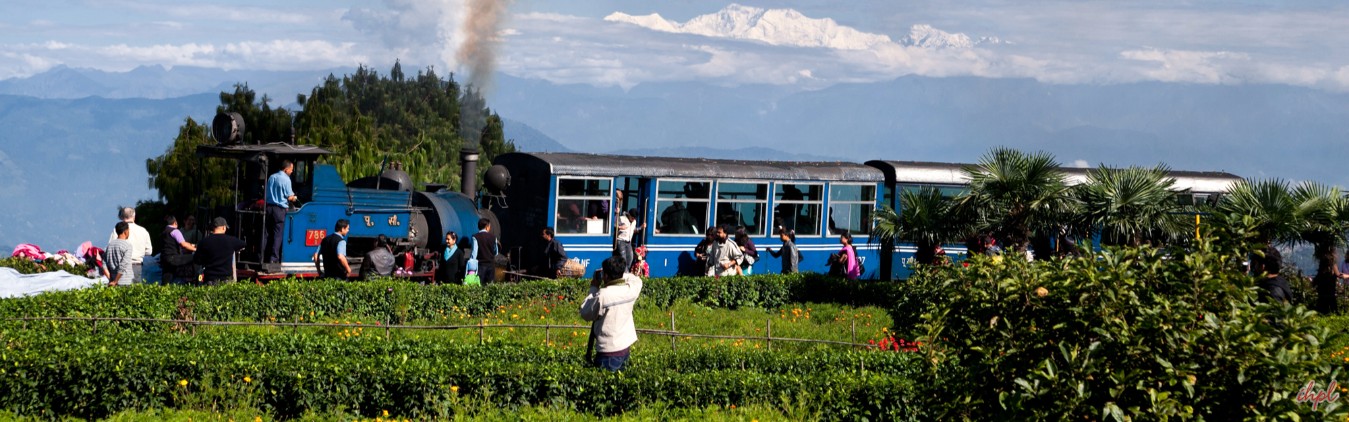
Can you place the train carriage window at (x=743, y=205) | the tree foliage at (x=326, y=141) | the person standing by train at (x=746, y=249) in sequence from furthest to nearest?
the tree foliage at (x=326, y=141) < the train carriage window at (x=743, y=205) < the person standing by train at (x=746, y=249)

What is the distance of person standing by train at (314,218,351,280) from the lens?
1891 centimetres

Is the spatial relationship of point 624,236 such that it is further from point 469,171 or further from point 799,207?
point 799,207

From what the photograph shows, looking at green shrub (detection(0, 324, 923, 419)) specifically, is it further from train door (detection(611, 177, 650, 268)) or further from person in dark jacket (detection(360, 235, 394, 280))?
train door (detection(611, 177, 650, 268))

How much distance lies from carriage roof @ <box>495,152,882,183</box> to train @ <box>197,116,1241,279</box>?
0.02 m

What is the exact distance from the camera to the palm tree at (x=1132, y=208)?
66.1ft

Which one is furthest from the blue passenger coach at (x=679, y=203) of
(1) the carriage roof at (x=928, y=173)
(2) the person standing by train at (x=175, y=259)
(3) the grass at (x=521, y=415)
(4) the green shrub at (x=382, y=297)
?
(3) the grass at (x=521, y=415)

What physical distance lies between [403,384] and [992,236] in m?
12.1

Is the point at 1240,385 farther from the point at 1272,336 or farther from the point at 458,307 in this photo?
the point at 458,307

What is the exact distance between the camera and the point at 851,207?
2652cm

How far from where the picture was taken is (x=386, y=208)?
2184 cm

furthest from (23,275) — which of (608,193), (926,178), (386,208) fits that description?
(926,178)

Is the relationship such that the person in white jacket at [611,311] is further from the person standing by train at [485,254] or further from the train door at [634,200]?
the train door at [634,200]

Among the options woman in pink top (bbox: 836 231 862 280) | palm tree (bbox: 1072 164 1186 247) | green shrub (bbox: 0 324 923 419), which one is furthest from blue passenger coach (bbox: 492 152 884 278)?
green shrub (bbox: 0 324 923 419)

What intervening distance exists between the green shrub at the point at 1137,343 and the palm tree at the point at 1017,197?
12.4 metres
